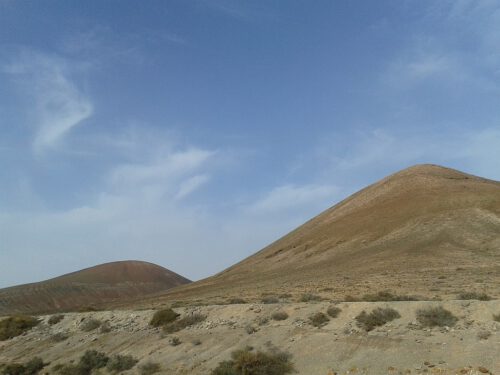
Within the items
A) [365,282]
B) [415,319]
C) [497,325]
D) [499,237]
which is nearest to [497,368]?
[497,325]

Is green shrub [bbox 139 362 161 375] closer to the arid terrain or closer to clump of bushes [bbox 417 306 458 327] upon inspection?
the arid terrain

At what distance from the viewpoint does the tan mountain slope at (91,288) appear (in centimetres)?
9212

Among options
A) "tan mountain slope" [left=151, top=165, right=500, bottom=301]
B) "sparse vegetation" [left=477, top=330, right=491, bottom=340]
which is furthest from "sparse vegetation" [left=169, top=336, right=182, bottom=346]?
"sparse vegetation" [left=477, top=330, right=491, bottom=340]

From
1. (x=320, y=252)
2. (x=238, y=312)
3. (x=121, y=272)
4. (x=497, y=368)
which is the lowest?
(x=497, y=368)

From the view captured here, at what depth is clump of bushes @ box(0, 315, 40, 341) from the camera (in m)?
28.8

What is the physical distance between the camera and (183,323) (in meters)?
22.2

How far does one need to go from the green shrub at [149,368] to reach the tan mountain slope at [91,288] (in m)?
45.8

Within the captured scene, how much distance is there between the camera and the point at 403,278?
34.3 metres

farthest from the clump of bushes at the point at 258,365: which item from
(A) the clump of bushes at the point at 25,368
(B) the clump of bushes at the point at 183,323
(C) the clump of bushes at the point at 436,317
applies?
(A) the clump of bushes at the point at 25,368

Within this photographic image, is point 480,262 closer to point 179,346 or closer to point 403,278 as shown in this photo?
point 403,278

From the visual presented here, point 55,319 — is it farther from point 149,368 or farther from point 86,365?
point 149,368

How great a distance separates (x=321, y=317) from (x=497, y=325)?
19.7 feet

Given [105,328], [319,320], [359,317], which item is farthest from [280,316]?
[105,328]

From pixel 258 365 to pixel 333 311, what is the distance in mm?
4608
